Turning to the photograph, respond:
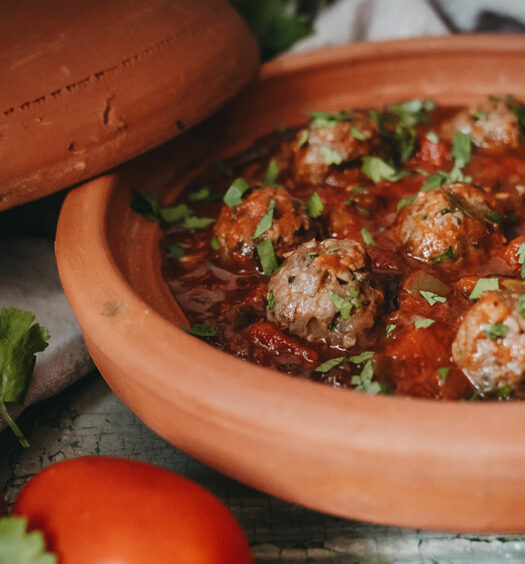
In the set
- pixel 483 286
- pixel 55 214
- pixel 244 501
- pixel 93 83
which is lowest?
pixel 244 501

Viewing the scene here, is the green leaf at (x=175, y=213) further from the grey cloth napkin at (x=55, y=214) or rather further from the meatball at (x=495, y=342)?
the meatball at (x=495, y=342)

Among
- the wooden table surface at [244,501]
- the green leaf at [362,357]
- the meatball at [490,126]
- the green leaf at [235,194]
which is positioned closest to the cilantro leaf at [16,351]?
the wooden table surface at [244,501]

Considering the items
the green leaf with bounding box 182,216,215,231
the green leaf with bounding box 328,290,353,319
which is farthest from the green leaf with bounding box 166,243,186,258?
the green leaf with bounding box 328,290,353,319

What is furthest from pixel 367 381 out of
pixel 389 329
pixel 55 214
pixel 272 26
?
pixel 272 26

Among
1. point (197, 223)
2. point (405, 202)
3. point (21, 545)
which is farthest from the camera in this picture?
point (197, 223)

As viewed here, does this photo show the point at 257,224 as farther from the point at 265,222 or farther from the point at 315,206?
the point at 315,206

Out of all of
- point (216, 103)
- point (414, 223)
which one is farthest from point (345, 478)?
point (216, 103)

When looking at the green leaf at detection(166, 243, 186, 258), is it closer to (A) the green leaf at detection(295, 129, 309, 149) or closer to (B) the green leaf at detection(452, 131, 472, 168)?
(A) the green leaf at detection(295, 129, 309, 149)
